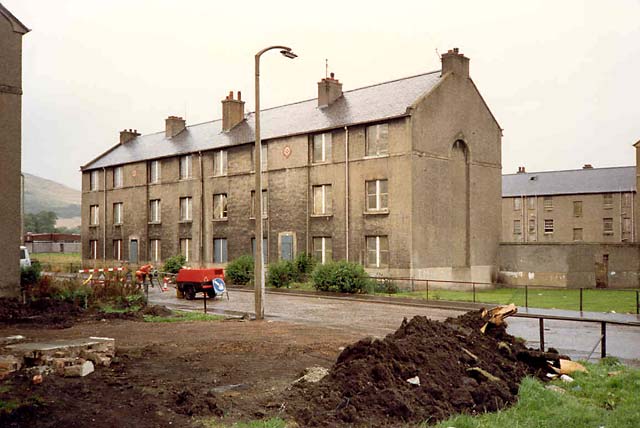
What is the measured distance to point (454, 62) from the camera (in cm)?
3475

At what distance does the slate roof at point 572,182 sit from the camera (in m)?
60.8

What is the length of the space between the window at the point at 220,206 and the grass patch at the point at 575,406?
34086 millimetres

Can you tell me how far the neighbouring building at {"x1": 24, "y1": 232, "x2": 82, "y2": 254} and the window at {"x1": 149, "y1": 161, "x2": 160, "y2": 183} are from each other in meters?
48.4

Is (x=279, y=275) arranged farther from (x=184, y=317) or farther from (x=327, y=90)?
(x=184, y=317)

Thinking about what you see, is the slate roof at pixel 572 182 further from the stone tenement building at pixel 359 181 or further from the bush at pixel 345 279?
the bush at pixel 345 279

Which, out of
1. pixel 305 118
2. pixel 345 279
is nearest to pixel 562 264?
pixel 345 279

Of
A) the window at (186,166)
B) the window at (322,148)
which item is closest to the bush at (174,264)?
the window at (186,166)

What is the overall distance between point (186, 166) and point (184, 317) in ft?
93.4

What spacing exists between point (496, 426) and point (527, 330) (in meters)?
10.4

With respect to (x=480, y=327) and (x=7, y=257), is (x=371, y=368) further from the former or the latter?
(x=7, y=257)

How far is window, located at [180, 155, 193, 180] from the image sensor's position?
44.9 metres

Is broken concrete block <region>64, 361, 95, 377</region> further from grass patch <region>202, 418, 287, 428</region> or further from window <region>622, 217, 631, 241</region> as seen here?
window <region>622, 217, 631, 241</region>

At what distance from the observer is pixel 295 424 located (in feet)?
22.7

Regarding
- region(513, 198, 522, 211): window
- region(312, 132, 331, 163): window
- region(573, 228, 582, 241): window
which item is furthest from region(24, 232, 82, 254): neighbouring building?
region(573, 228, 582, 241): window
